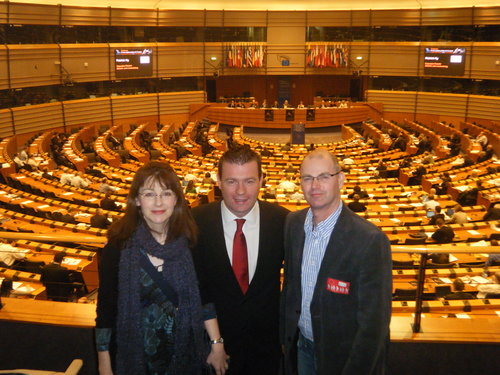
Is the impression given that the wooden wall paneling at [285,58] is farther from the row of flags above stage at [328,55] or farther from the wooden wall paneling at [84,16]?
the wooden wall paneling at [84,16]

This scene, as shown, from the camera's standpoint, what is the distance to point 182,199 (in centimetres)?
309

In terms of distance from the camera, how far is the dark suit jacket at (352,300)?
2809 mm

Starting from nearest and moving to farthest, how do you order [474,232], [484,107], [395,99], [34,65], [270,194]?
[474,232] < [270,194] < [34,65] < [484,107] < [395,99]

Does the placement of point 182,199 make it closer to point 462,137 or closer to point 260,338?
point 260,338

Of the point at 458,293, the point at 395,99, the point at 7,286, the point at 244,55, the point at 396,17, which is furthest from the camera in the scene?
the point at 395,99

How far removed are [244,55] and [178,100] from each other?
510 centimetres

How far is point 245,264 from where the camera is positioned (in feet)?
11.0

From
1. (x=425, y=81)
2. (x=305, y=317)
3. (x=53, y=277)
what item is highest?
(x=425, y=81)

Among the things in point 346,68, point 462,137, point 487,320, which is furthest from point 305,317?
point 346,68

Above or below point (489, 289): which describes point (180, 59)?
above

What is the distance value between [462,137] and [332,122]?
839cm

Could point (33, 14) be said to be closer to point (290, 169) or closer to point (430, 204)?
point (290, 169)

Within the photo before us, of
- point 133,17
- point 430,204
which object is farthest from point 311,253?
point 133,17

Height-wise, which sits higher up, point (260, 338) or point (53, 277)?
point (260, 338)
